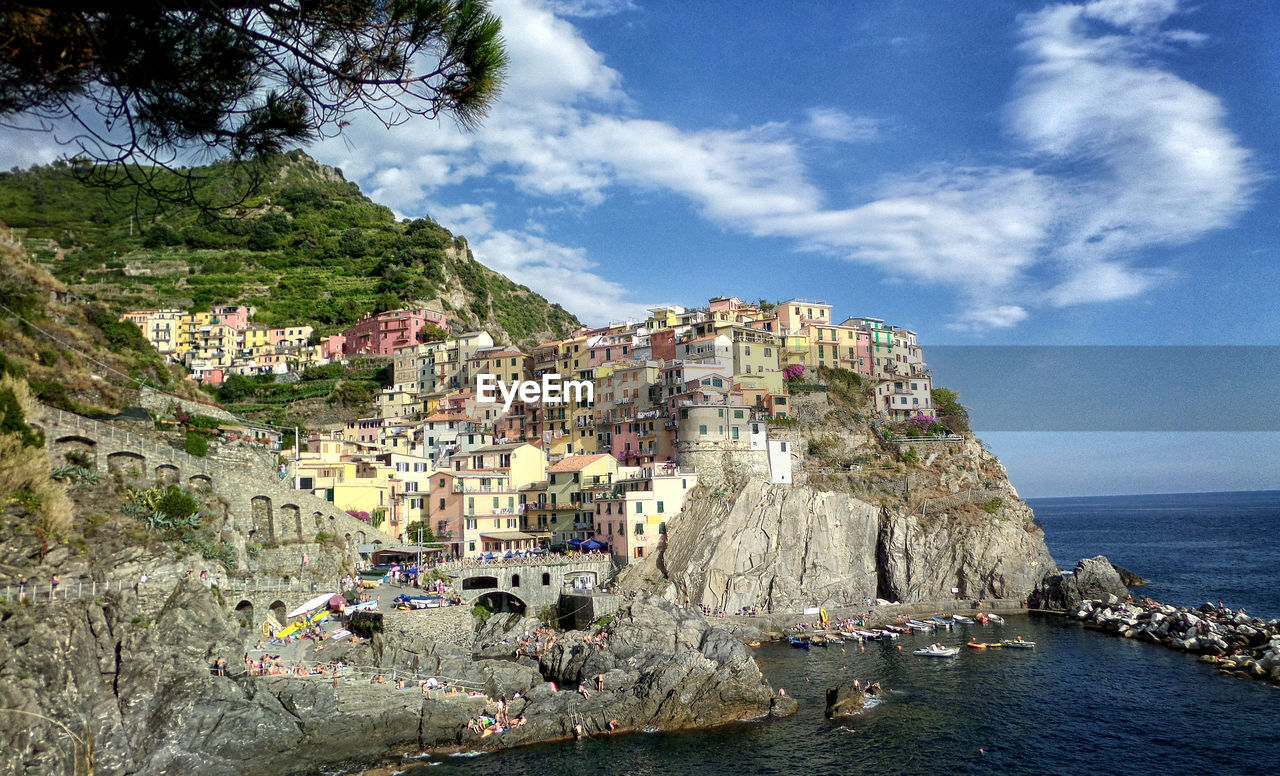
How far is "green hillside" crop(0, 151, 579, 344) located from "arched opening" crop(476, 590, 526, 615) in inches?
1957

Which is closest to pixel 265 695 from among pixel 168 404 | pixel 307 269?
pixel 168 404

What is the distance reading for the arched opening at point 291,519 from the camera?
40.4m

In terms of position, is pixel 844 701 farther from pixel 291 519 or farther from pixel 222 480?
pixel 222 480

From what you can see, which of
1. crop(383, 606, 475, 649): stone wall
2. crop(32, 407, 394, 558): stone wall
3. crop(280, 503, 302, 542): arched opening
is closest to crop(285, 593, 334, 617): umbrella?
crop(383, 606, 475, 649): stone wall

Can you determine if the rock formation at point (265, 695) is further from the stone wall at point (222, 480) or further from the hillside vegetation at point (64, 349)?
the hillside vegetation at point (64, 349)

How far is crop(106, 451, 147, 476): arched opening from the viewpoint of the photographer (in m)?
33.6

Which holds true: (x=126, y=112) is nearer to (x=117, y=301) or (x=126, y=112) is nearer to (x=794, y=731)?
(x=794, y=731)

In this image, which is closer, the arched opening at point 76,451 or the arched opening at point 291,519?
the arched opening at point 76,451

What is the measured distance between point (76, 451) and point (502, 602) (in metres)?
21.2

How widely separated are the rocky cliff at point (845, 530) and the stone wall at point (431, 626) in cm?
1163

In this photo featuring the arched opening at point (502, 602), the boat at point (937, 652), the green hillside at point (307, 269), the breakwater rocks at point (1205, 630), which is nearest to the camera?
the breakwater rocks at point (1205, 630)

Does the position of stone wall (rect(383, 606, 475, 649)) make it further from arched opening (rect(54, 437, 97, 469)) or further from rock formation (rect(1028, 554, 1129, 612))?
rock formation (rect(1028, 554, 1129, 612))

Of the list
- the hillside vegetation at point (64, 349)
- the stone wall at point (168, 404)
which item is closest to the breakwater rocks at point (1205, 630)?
the stone wall at point (168, 404)

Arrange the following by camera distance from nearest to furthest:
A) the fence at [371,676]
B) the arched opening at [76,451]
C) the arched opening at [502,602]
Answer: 1. the fence at [371,676]
2. the arched opening at [76,451]
3. the arched opening at [502,602]
